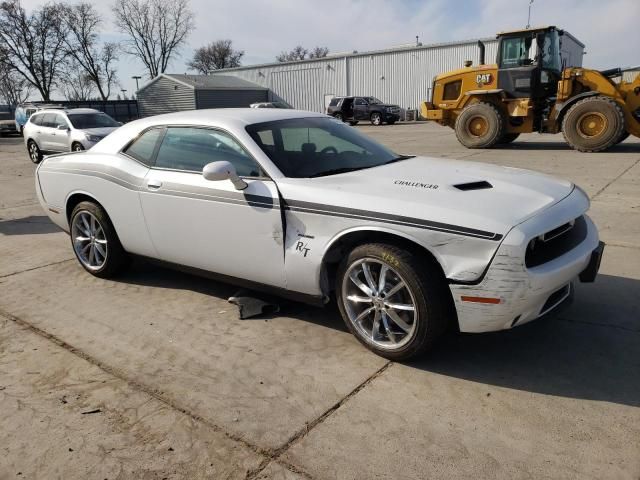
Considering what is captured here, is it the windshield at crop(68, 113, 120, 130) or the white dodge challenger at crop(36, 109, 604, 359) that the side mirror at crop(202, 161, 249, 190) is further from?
the windshield at crop(68, 113, 120, 130)

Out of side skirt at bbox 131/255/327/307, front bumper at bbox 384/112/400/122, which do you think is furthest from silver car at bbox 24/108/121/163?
front bumper at bbox 384/112/400/122

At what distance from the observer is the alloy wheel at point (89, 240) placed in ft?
15.4

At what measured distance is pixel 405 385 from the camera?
2.93 m

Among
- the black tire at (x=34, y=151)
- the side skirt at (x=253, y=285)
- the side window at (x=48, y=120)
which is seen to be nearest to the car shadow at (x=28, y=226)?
the side skirt at (x=253, y=285)

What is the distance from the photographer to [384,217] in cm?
298

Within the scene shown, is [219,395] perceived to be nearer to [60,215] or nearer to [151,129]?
[151,129]

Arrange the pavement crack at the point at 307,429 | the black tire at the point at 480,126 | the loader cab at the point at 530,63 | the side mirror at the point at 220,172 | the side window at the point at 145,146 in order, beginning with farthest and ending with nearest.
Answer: the black tire at the point at 480,126, the loader cab at the point at 530,63, the side window at the point at 145,146, the side mirror at the point at 220,172, the pavement crack at the point at 307,429

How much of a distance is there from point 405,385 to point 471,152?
38.8 ft

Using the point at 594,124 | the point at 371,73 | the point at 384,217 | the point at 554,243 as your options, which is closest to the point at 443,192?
the point at 384,217

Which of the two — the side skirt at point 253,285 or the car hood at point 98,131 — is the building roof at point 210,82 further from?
the side skirt at point 253,285

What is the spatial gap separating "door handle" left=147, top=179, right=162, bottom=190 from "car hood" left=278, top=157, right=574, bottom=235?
3.75 ft

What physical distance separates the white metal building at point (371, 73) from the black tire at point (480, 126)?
70.7 ft

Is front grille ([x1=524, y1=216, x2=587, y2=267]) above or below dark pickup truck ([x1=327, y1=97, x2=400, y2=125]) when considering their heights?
below

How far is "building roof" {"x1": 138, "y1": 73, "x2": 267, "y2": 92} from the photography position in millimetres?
44375
